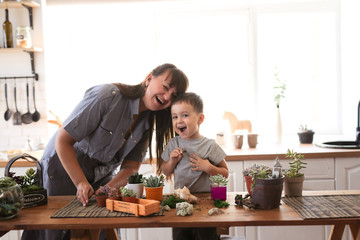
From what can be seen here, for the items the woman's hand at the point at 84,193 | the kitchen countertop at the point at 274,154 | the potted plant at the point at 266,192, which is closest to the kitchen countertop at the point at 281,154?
the kitchen countertop at the point at 274,154

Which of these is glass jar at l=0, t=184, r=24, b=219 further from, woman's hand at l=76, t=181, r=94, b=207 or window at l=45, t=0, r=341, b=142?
window at l=45, t=0, r=341, b=142

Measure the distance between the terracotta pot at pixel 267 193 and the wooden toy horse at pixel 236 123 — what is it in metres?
1.86

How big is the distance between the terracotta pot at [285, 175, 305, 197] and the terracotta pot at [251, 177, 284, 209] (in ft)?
0.50

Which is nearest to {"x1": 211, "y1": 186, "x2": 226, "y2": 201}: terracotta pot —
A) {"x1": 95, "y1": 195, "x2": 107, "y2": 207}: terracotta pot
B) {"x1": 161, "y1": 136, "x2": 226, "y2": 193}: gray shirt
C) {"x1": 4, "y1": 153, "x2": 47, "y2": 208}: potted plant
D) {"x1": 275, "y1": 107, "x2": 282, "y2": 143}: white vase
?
{"x1": 161, "y1": 136, "x2": 226, "y2": 193}: gray shirt

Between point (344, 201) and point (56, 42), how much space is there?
2.93m

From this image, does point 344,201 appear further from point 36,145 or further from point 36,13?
point 36,13

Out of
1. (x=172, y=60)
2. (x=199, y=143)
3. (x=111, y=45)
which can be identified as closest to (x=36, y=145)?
(x=111, y=45)

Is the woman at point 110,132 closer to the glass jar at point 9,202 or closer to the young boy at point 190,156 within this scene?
the young boy at point 190,156

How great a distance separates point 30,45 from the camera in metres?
3.33

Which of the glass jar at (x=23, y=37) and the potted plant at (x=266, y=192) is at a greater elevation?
the glass jar at (x=23, y=37)

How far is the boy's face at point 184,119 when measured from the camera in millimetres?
1896

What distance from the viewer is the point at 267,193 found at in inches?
61.1

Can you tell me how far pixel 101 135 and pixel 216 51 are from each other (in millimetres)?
2036

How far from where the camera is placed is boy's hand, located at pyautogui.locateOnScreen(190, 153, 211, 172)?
6.12 feet
